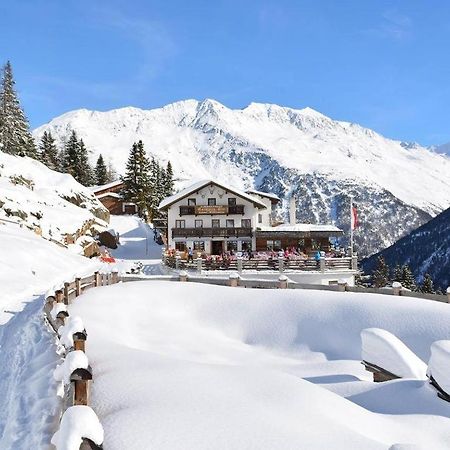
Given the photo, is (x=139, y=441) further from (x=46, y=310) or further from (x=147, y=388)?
(x=46, y=310)

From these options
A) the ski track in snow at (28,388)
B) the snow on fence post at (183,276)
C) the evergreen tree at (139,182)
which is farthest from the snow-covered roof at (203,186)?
the ski track in snow at (28,388)

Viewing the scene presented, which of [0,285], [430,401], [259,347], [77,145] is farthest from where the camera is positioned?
[77,145]

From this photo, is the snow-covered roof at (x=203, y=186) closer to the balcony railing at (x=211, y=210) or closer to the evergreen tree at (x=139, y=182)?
the balcony railing at (x=211, y=210)

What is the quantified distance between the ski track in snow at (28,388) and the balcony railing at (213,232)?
31678 mm

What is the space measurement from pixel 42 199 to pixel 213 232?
16500 mm

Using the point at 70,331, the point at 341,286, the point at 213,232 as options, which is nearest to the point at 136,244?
the point at 213,232

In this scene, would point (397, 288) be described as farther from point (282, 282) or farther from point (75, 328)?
point (75, 328)

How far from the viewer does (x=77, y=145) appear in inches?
3307

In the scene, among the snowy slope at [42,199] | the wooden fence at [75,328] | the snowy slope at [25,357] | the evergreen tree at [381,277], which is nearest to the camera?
the wooden fence at [75,328]

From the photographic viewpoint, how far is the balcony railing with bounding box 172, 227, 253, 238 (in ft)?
149

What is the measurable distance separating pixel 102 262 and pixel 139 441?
3619 cm

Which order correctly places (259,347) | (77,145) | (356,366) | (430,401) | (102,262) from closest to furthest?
(430,401)
(356,366)
(259,347)
(102,262)
(77,145)

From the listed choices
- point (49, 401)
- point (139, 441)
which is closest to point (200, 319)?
point (49, 401)

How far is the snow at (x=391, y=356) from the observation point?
8.93 m
